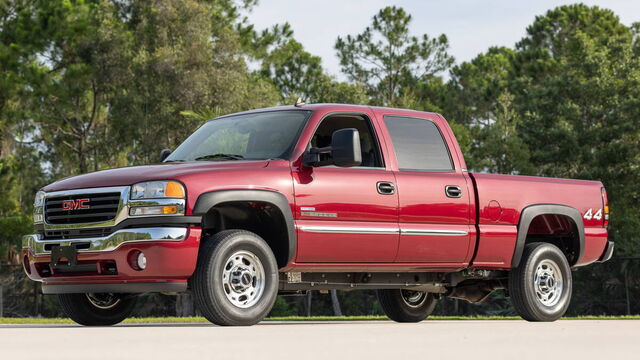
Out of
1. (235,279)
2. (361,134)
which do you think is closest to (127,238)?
(235,279)

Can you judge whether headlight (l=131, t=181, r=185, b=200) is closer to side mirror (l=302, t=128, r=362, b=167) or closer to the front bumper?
the front bumper

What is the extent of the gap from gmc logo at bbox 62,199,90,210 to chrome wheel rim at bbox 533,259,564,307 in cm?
501

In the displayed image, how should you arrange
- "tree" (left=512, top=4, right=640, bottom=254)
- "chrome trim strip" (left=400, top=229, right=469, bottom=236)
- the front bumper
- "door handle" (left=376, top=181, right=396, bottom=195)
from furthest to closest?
"tree" (left=512, top=4, right=640, bottom=254) < "chrome trim strip" (left=400, top=229, right=469, bottom=236) < "door handle" (left=376, top=181, right=396, bottom=195) < the front bumper

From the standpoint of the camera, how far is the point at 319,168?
9.55m

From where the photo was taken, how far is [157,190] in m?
8.70

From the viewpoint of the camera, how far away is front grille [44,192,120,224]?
891 cm

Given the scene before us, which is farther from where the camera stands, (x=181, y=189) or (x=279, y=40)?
(x=279, y=40)

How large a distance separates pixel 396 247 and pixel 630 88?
33816mm

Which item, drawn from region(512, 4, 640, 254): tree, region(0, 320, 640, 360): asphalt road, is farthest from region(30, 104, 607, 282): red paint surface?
region(512, 4, 640, 254): tree

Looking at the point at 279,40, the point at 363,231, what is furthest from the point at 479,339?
the point at 279,40

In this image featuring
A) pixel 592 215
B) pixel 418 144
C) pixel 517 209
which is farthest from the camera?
pixel 592 215

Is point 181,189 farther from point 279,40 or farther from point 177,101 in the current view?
point 279,40

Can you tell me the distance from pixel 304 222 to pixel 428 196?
5.34 feet

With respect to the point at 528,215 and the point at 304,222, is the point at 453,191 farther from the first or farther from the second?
the point at 304,222
